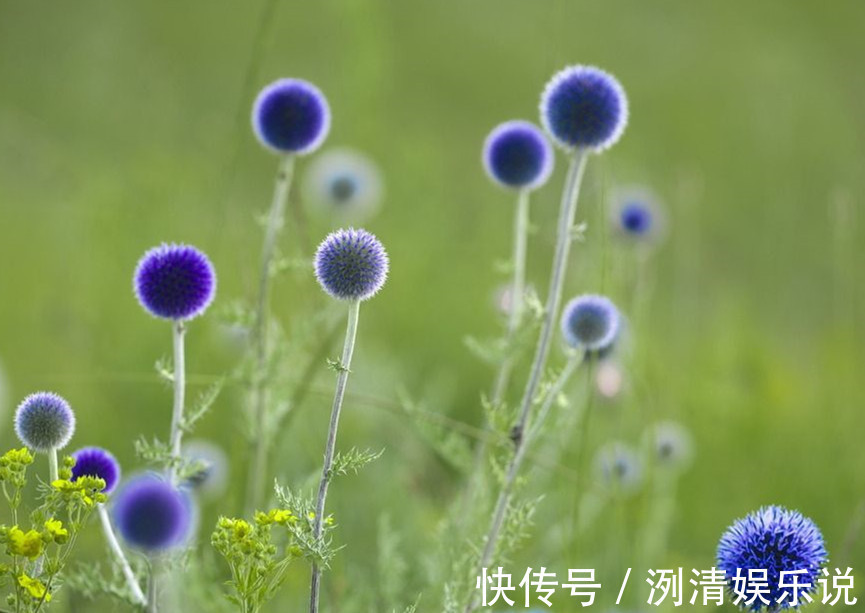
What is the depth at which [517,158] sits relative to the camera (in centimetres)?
223

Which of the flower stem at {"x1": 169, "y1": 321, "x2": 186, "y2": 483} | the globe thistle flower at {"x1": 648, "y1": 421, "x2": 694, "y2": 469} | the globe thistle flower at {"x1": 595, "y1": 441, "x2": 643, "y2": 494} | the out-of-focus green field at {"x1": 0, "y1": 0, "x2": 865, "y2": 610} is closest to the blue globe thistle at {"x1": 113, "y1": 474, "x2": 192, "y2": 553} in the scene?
the flower stem at {"x1": 169, "y1": 321, "x2": 186, "y2": 483}

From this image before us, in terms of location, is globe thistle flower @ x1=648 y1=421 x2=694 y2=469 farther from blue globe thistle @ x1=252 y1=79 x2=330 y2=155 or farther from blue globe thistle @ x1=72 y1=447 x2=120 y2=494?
blue globe thistle @ x1=72 y1=447 x2=120 y2=494

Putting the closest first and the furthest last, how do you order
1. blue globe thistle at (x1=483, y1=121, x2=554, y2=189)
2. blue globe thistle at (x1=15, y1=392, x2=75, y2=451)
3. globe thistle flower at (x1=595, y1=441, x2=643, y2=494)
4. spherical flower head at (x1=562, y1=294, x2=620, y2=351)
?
blue globe thistle at (x1=15, y1=392, x2=75, y2=451) < spherical flower head at (x1=562, y1=294, x2=620, y2=351) < blue globe thistle at (x1=483, y1=121, x2=554, y2=189) < globe thistle flower at (x1=595, y1=441, x2=643, y2=494)

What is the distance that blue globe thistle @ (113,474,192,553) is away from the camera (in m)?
1.39

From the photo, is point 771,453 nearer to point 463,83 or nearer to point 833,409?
point 833,409

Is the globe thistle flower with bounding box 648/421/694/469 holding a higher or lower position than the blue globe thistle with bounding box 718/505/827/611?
lower

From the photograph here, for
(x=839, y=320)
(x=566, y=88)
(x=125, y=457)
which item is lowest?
(x=125, y=457)

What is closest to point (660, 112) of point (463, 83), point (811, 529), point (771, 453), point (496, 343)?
point (463, 83)

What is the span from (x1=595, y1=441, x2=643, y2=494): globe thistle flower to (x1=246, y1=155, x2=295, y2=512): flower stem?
0.79m

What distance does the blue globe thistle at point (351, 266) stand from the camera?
1535 millimetres

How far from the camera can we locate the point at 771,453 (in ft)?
12.6

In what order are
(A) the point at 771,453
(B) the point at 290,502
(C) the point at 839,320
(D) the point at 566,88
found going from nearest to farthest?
(B) the point at 290,502 → (D) the point at 566,88 → (C) the point at 839,320 → (A) the point at 771,453

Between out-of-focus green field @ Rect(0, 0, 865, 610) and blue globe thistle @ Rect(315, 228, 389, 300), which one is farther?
out-of-focus green field @ Rect(0, 0, 865, 610)

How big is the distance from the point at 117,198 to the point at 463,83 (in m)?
5.50
